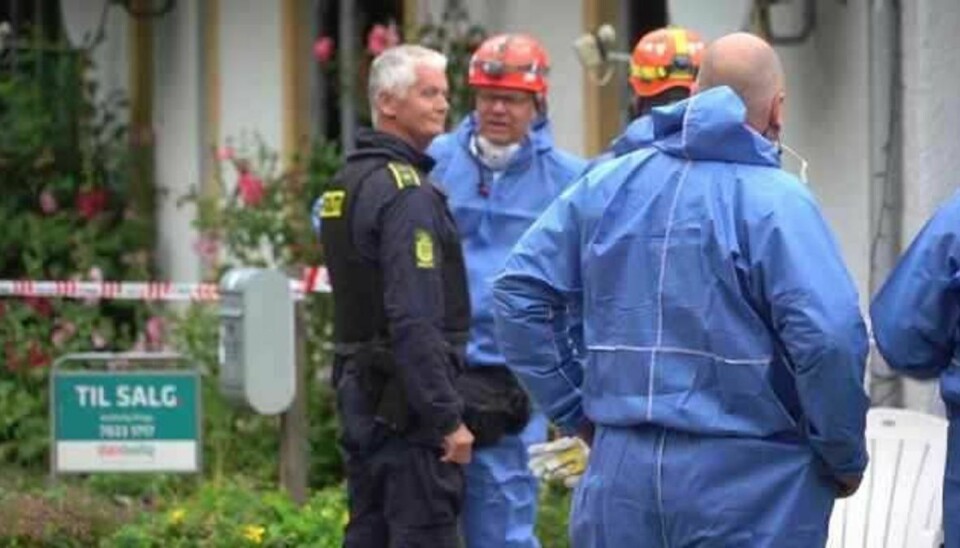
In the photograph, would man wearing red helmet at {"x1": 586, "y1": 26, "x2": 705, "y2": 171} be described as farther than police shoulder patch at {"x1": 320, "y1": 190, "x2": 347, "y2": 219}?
Yes

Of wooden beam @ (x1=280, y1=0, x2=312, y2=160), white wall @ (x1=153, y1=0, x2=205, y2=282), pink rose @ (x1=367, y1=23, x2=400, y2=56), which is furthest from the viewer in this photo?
white wall @ (x1=153, y1=0, x2=205, y2=282)

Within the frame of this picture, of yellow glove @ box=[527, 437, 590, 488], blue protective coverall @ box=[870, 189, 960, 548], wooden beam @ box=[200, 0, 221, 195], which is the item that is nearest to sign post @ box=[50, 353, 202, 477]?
yellow glove @ box=[527, 437, 590, 488]

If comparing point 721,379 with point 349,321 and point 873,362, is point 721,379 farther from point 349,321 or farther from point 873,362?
point 873,362

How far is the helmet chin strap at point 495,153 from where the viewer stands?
8.95 metres

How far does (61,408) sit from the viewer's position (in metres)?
11.1

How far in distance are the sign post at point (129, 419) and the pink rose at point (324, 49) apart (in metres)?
3.04

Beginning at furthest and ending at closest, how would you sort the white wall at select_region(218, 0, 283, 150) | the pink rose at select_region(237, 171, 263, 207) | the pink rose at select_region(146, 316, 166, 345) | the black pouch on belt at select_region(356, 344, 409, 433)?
the white wall at select_region(218, 0, 283, 150) < the pink rose at select_region(146, 316, 166, 345) < the pink rose at select_region(237, 171, 263, 207) < the black pouch on belt at select_region(356, 344, 409, 433)

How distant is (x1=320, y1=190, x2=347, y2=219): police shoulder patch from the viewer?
26.6ft

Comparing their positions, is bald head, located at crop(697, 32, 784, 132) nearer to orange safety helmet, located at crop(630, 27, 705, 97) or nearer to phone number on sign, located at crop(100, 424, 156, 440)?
orange safety helmet, located at crop(630, 27, 705, 97)

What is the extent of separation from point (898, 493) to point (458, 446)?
1.18 m

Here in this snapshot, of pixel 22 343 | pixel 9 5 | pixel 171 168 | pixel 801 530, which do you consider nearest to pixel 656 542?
pixel 801 530

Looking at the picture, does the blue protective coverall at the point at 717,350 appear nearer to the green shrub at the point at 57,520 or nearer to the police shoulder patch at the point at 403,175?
the police shoulder patch at the point at 403,175

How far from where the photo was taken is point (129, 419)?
36.1ft

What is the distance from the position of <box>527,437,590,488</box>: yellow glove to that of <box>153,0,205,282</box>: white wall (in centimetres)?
684
